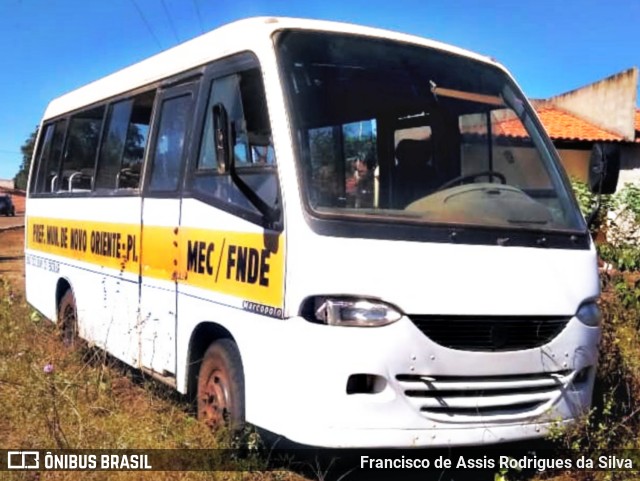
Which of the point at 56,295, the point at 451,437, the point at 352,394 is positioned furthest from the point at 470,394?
the point at 56,295

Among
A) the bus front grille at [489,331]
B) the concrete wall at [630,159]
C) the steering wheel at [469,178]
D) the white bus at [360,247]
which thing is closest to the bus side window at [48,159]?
the white bus at [360,247]

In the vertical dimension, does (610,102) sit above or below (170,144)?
above

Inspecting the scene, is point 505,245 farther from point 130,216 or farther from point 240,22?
point 130,216

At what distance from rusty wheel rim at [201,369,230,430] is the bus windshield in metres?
1.32

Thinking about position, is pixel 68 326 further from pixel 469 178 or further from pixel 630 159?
pixel 630 159

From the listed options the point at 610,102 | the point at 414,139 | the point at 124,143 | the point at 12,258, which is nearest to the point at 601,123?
the point at 610,102

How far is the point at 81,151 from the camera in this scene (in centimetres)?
735

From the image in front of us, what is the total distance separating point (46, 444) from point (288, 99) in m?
2.59

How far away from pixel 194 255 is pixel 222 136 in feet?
3.47

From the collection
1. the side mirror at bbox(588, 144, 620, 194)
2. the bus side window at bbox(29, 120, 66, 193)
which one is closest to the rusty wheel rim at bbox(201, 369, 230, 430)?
the side mirror at bbox(588, 144, 620, 194)

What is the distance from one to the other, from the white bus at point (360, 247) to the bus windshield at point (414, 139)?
0.01m

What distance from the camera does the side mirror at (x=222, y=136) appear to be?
153 inches

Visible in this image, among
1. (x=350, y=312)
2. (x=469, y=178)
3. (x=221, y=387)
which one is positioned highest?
(x=469, y=178)

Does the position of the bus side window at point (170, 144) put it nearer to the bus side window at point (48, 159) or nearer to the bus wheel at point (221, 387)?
the bus wheel at point (221, 387)
